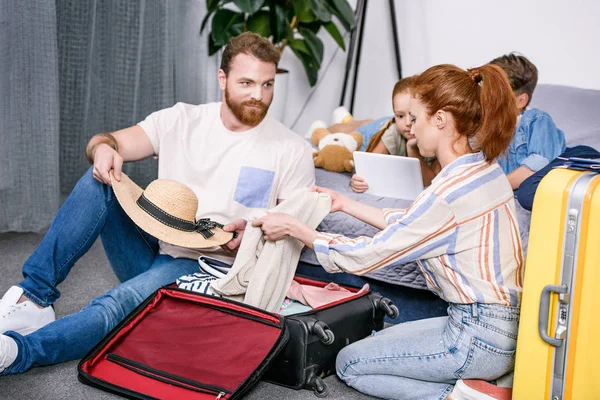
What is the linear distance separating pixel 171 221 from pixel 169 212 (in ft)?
0.08

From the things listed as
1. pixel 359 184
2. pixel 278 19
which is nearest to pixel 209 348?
pixel 359 184

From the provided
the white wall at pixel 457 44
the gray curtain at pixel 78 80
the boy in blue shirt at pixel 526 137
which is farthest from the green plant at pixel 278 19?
the boy in blue shirt at pixel 526 137

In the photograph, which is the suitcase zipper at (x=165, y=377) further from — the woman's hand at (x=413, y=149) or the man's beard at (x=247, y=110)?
the woman's hand at (x=413, y=149)

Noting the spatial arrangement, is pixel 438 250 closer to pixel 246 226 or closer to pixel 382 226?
pixel 382 226

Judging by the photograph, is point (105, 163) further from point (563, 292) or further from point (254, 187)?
point (563, 292)

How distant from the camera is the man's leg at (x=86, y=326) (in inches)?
62.1

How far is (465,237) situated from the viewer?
149 cm

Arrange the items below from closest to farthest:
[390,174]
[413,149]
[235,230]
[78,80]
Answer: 1. [235,230]
2. [390,174]
3. [413,149]
4. [78,80]

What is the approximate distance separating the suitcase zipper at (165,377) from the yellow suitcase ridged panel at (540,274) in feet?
2.03

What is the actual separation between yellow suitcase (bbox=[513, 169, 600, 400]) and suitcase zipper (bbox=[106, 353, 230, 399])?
2.10 ft

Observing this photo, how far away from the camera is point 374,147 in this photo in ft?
8.29

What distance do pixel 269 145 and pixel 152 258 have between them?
470 mm

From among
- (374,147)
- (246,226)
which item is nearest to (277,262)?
(246,226)

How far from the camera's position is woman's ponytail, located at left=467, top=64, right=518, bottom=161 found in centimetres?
147
